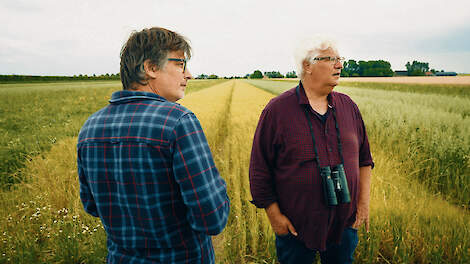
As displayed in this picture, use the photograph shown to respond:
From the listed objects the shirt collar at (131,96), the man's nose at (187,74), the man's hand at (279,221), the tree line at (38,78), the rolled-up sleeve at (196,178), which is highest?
the tree line at (38,78)

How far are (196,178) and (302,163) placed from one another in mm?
812

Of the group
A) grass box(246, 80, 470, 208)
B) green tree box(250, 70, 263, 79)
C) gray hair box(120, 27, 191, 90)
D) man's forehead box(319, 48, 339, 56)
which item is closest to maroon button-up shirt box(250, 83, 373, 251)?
man's forehead box(319, 48, 339, 56)

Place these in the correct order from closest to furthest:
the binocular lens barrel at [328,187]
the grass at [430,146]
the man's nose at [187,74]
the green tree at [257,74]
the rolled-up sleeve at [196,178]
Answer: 1. the rolled-up sleeve at [196,178]
2. the man's nose at [187,74]
3. the binocular lens barrel at [328,187]
4. the grass at [430,146]
5. the green tree at [257,74]

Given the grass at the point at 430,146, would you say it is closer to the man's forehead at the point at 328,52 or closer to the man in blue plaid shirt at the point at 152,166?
the man's forehead at the point at 328,52

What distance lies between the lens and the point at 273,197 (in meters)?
1.72

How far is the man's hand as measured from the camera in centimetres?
169

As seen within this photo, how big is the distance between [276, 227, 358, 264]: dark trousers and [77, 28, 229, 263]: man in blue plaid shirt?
83 centimetres

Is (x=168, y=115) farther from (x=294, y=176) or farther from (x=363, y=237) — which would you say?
(x=363, y=237)

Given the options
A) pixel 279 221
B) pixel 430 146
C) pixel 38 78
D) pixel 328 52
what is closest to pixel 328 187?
pixel 279 221

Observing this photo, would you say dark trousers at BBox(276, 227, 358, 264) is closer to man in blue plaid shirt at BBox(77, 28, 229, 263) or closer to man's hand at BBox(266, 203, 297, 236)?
man's hand at BBox(266, 203, 297, 236)

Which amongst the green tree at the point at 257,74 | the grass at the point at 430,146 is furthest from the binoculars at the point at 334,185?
the green tree at the point at 257,74

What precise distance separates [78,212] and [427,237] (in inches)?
151

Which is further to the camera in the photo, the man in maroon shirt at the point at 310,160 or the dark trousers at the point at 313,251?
the dark trousers at the point at 313,251

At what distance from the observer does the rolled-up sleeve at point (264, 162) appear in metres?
1.69
